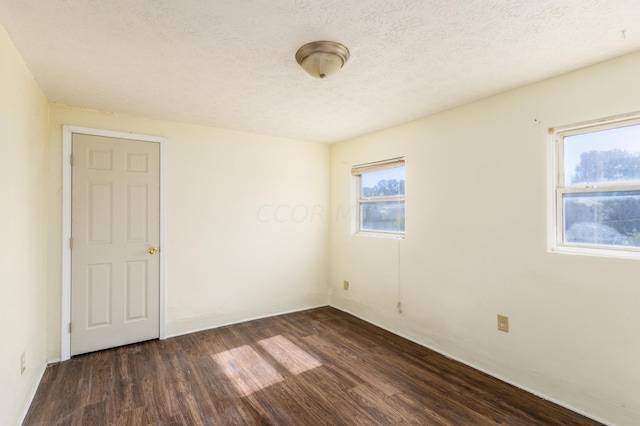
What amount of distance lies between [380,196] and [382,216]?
24 centimetres

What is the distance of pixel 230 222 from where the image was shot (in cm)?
367

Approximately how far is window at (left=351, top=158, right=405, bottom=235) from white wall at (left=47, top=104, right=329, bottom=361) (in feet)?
1.89

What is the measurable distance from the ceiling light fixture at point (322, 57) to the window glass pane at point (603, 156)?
1721 millimetres

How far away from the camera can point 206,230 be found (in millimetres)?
3520

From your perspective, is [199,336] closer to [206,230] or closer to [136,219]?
[206,230]

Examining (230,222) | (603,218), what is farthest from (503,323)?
(230,222)

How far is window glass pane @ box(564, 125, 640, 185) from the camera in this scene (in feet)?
6.44

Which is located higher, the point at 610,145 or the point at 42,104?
the point at 42,104

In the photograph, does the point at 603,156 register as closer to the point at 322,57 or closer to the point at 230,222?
the point at 322,57

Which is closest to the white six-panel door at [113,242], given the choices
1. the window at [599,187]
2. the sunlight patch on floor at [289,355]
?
the sunlight patch on floor at [289,355]

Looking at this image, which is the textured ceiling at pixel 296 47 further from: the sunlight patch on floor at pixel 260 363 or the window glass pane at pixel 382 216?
the sunlight patch on floor at pixel 260 363

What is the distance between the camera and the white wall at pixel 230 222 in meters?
3.02

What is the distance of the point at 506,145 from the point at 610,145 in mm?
608

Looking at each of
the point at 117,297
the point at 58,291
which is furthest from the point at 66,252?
the point at 117,297
